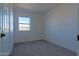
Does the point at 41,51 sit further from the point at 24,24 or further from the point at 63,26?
the point at 24,24

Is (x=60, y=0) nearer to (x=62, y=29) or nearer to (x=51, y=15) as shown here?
(x=62, y=29)

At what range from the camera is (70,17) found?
4348 mm

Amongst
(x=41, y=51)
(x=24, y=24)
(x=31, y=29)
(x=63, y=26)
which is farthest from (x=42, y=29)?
(x=41, y=51)

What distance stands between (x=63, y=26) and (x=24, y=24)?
272 centimetres

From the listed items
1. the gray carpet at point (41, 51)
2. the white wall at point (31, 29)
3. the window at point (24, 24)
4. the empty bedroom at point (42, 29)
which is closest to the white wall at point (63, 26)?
the empty bedroom at point (42, 29)

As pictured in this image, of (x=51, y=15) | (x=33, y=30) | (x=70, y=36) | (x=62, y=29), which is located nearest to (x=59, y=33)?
(x=62, y=29)

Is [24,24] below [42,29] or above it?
above

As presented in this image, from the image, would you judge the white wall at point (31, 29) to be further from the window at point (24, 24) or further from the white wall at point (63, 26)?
the white wall at point (63, 26)

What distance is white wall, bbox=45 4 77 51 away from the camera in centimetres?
420

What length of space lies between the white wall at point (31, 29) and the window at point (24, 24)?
21cm

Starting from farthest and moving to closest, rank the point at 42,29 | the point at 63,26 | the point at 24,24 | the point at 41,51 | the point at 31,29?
the point at 42,29, the point at 31,29, the point at 24,24, the point at 63,26, the point at 41,51

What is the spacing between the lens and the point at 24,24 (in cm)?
669

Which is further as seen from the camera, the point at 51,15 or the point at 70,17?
the point at 51,15

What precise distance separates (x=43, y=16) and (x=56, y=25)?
221cm
